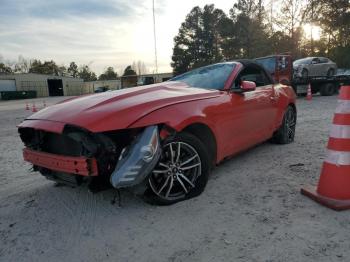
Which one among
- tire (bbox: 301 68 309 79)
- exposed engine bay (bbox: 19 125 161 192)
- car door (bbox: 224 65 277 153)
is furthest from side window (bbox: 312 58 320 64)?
exposed engine bay (bbox: 19 125 161 192)

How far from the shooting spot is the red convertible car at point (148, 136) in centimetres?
296

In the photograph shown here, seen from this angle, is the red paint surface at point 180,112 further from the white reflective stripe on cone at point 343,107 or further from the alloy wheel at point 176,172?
the white reflective stripe on cone at point 343,107

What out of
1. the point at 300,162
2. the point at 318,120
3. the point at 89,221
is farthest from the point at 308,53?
the point at 89,221

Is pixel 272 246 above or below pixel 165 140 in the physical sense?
below

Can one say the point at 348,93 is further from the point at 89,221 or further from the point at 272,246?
the point at 89,221

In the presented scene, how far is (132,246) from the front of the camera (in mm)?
2641

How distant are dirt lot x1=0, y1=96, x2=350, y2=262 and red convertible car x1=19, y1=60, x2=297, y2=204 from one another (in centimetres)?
32

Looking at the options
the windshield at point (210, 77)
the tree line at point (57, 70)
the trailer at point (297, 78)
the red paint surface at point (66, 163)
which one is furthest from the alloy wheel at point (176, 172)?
the tree line at point (57, 70)

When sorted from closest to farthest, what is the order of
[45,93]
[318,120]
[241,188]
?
[241,188], [318,120], [45,93]

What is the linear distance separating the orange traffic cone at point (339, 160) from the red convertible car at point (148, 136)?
1187 millimetres

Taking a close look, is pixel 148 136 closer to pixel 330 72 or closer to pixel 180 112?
pixel 180 112

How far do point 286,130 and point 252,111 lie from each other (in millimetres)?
1519

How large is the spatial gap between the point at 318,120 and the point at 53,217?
24.4 feet

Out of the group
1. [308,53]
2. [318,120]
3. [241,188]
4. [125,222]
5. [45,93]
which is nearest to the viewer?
[125,222]
